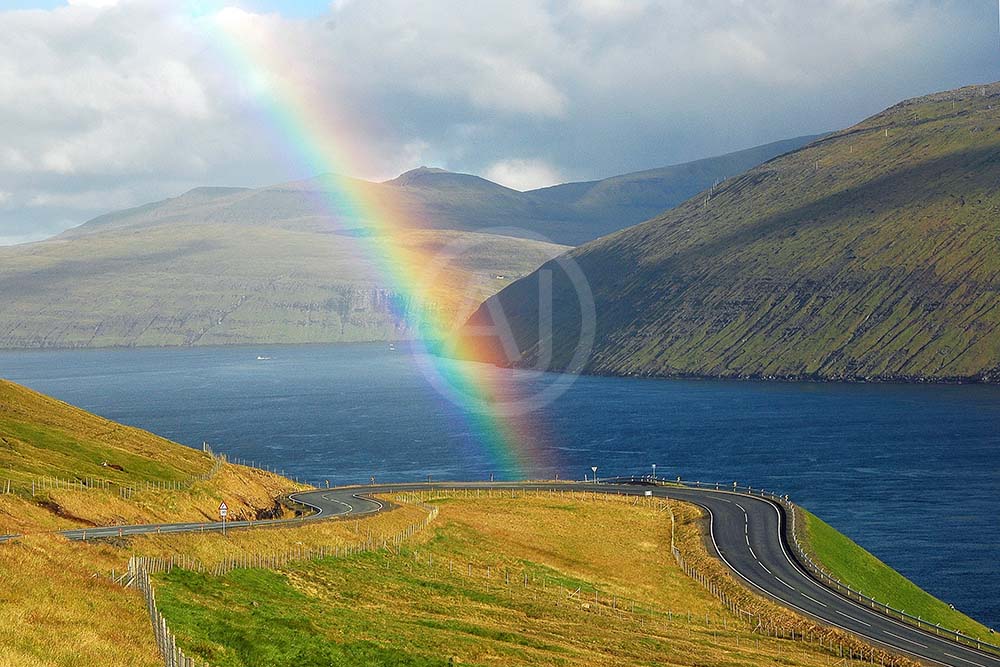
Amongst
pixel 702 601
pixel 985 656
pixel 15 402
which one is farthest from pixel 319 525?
pixel 15 402

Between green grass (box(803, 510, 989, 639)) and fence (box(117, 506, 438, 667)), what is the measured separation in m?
38.2

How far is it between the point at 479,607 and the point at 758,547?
4541cm

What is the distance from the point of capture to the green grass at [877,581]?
92.9 metres

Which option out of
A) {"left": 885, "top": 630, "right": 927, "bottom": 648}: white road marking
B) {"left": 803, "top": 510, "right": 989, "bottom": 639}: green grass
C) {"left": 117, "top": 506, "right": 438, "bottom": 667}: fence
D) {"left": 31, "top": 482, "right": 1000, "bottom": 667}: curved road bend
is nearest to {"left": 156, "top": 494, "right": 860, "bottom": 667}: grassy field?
{"left": 117, "top": 506, "right": 438, "bottom": 667}: fence

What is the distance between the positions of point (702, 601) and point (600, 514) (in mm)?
34035

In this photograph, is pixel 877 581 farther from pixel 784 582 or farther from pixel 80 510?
pixel 80 510

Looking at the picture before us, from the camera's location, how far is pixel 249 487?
112 metres

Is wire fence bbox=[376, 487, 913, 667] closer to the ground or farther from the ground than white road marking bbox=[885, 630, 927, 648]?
farther from the ground

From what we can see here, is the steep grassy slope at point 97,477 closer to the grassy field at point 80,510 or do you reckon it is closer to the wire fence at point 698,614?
the grassy field at point 80,510

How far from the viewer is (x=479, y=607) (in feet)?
215

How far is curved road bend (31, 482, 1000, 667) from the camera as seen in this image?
71.2m

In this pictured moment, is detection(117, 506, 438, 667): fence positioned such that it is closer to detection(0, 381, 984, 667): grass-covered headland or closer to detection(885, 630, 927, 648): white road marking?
detection(0, 381, 984, 667): grass-covered headland

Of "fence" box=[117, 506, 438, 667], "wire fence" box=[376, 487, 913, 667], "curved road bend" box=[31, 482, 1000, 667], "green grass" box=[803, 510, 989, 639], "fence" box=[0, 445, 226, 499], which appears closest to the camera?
"fence" box=[117, 506, 438, 667]

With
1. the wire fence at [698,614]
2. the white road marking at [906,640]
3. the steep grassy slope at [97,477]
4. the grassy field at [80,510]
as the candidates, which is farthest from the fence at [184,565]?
the white road marking at [906,640]
